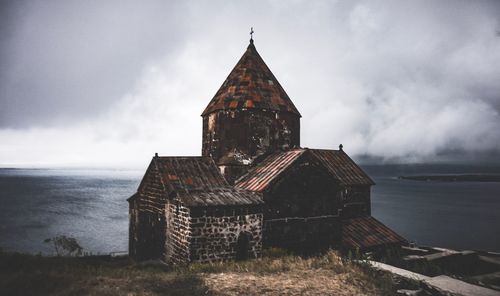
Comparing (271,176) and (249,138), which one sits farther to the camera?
(249,138)

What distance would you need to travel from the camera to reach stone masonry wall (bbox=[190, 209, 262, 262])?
10.3m

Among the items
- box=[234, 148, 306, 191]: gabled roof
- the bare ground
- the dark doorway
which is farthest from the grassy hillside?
box=[234, 148, 306, 191]: gabled roof

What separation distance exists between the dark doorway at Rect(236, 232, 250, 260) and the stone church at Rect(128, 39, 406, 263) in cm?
3

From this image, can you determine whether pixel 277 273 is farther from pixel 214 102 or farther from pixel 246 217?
pixel 214 102

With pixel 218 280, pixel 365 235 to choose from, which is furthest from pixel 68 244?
pixel 218 280

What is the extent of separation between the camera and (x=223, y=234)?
1066 cm

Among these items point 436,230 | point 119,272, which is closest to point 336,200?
point 119,272

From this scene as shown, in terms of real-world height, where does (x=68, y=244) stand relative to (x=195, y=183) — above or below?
A: below

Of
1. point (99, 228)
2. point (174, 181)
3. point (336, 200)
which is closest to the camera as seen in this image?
point (174, 181)

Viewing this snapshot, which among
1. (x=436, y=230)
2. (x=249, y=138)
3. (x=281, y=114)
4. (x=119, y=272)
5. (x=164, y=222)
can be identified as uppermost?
(x=281, y=114)

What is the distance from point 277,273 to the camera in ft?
27.3

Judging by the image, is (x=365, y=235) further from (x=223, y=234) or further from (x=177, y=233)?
(x=177, y=233)

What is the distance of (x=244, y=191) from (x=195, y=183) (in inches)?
71.5

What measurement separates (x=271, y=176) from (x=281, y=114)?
3.45 meters
